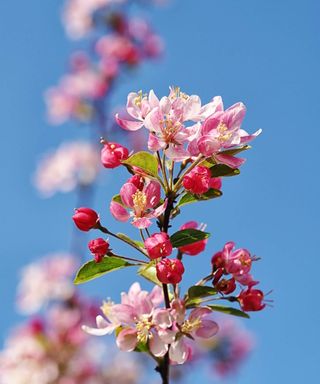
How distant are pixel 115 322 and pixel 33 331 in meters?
4.11

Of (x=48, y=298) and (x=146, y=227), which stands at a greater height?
(x=48, y=298)

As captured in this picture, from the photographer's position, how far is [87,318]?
535cm

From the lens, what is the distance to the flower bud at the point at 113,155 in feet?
4.78

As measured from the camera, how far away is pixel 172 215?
4.73 ft

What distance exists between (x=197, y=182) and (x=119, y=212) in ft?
0.65

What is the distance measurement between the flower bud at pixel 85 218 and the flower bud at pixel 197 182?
0.22 meters

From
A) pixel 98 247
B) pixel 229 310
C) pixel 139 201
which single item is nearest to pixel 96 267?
pixel 98 247

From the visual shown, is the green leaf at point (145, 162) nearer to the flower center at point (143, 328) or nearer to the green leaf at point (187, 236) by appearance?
the green leaf at point (187, 236)

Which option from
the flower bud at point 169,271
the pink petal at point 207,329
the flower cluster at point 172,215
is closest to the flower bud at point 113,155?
the flower cluster at point 172,215

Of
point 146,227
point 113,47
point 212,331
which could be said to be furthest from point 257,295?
point 113,47

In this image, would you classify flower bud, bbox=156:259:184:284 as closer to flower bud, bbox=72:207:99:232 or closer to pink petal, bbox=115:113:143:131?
flower bud, bbox=72:207:99:232

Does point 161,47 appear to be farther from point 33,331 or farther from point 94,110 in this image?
point 33,331

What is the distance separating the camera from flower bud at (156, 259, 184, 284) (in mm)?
1283

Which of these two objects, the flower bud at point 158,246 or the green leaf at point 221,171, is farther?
the green leaf at point 221,171
